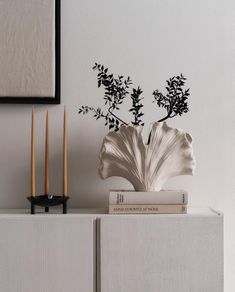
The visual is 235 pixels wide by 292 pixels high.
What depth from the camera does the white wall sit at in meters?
1.23

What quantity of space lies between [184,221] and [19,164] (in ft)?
1.52

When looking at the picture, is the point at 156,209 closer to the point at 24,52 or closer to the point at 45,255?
→ the point at 45,255

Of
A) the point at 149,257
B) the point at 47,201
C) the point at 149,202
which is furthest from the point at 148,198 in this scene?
the point at 47,201

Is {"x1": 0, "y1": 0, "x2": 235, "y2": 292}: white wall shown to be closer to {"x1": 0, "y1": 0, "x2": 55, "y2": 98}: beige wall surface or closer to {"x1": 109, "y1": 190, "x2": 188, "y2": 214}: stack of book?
{"x1": 0, "y1": 0, "x2": 55, "y2": 98}: beige wall surface

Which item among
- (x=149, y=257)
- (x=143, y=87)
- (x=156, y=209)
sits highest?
(x=143, y=87)

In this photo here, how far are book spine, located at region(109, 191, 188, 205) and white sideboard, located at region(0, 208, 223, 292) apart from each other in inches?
1.6

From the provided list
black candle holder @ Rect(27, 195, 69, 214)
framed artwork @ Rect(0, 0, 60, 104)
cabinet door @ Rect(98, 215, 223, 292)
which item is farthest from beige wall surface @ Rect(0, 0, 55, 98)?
cabinet door @ Rect(98, 215, 223, 292)

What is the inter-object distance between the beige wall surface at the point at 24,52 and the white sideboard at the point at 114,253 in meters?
0.35

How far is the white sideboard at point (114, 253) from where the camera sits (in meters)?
1.03

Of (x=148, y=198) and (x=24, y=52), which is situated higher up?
(x=24, y=52)

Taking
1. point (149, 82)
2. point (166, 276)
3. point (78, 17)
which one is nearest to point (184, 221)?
point (166, 276)

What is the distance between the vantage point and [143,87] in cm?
124

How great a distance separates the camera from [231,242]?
1235 millimetres

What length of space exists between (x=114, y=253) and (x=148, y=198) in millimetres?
146
